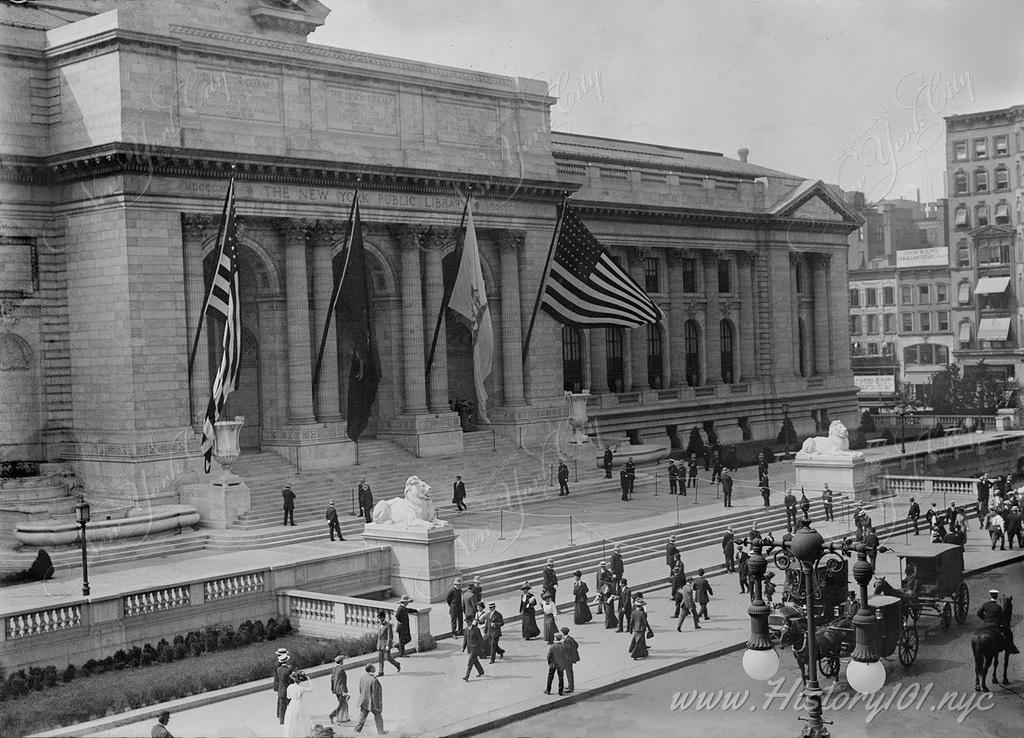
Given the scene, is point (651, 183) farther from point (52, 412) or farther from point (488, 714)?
point (488, 714)

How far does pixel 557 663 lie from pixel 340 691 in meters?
4.33

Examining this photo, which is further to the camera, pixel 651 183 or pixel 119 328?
pixel 651 183

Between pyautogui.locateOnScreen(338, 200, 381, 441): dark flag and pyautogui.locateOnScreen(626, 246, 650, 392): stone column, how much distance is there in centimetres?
2680

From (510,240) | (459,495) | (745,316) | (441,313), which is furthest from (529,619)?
(745,316)

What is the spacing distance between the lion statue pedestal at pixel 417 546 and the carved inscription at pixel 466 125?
22.1 meters

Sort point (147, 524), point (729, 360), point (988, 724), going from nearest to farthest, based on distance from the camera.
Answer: point (988, 724) → point (147, 524) → point (729, 360)

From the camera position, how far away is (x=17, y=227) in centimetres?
4397

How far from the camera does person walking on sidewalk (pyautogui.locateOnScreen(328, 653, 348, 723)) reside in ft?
78.7

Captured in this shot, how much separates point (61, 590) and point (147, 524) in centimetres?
611

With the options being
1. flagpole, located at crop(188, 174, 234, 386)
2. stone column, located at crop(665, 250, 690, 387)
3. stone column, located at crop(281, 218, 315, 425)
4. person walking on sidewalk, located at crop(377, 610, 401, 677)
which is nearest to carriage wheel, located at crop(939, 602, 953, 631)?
person walking on sidewalk, located at crop(377, 610, 401, 677)

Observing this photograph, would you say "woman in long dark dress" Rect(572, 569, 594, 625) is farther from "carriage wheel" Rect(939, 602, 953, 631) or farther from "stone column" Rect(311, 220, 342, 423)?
"stone column" Rect(311, 220, 342, 423)

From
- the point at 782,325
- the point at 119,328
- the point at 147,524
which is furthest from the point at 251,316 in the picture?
the point at 782,325

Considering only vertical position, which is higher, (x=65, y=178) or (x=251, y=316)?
(x=65, y=178)

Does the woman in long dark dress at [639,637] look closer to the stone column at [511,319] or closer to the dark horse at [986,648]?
the dark horse at [986,648]
